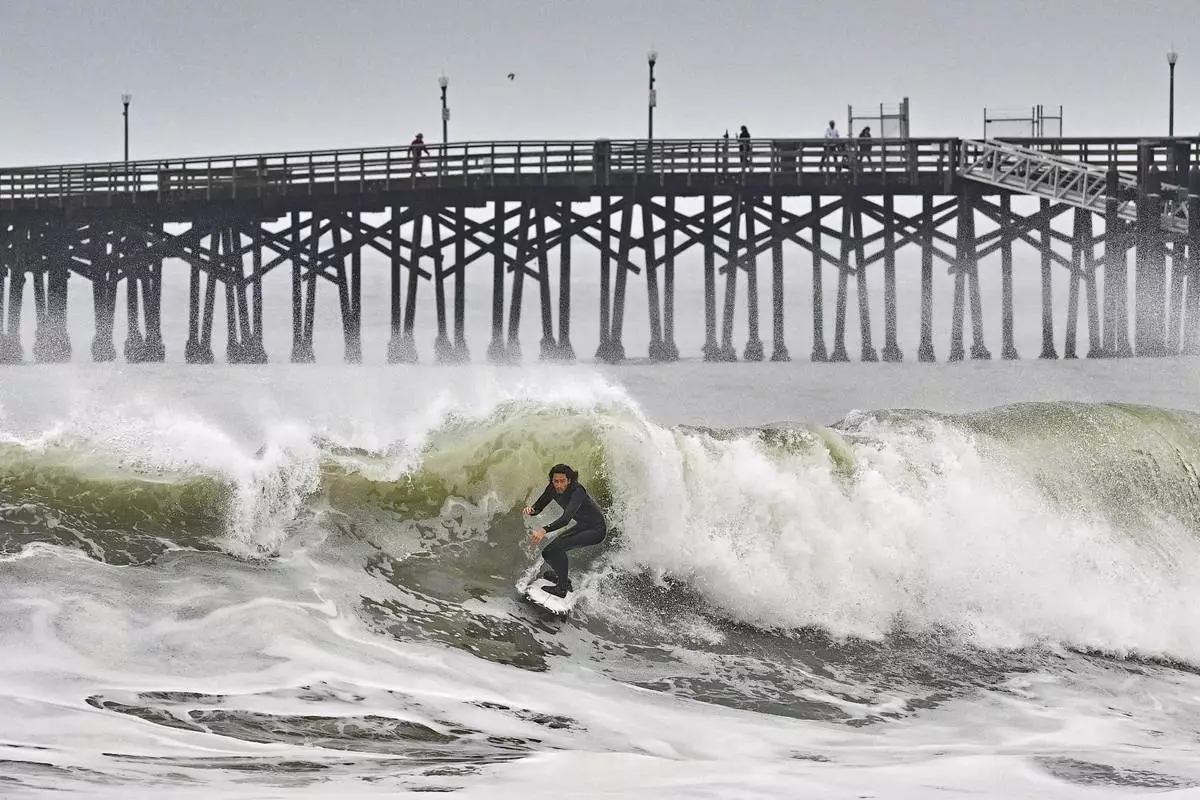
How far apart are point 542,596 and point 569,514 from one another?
0.71 metres

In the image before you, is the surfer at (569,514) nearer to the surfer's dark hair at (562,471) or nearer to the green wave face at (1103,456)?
the surfer's dark hair at (562,471)

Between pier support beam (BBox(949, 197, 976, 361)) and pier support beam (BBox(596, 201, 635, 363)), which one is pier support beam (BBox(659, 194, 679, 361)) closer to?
pier support beam (BBox(596, 201, 635, 363))

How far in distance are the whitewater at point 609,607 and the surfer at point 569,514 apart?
53cm

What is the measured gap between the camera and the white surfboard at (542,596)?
10.5 metres

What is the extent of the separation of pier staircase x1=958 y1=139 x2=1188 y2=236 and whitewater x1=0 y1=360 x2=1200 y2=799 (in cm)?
1294

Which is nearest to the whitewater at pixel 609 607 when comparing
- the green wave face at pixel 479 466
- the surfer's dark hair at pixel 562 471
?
the green wave face at pixel 479 466

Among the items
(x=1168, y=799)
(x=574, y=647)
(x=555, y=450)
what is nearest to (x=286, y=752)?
(x=574, y=647)

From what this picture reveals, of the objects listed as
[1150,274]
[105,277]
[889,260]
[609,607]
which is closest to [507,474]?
[609,607]

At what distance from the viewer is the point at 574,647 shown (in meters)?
9.94

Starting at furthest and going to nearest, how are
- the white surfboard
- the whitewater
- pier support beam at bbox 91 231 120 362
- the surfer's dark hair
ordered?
1. pier support beam at bbox 91 231 120 362
2. the white surfboard
3. the surfer's dark hair
4. the whitewater

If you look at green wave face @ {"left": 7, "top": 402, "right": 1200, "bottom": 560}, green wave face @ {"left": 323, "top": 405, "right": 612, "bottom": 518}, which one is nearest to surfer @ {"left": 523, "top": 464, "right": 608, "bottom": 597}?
green wave face @ {"left": 7, "top": 402, "right": 1200, "bottom": 560}

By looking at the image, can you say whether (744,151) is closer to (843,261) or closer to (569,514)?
(843,261)

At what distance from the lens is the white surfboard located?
1051cm

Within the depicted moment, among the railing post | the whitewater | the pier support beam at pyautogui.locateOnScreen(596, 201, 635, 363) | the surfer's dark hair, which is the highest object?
the railing post
